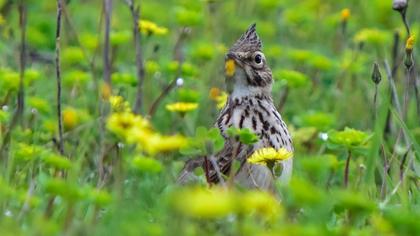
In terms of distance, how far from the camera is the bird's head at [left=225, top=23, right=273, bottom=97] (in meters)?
6.12

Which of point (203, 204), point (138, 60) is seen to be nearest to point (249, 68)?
point (138, 60)

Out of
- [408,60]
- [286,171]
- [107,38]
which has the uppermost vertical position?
[408,60]

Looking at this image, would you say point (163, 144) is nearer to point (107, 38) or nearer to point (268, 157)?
point (268, 157)

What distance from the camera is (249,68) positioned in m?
6.18

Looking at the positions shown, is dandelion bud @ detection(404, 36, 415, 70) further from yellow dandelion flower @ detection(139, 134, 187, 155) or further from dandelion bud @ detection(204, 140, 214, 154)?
yellow dandelion flower @ detection(139, 134, 187, 155)

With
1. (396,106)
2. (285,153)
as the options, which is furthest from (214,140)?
(396,106)

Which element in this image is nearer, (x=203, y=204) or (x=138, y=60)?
(x=203, y=204)

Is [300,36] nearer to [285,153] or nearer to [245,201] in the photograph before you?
[285,153]

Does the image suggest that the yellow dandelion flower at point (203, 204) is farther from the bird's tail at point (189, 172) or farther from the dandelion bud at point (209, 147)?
the bird's tail at point (189, 172)

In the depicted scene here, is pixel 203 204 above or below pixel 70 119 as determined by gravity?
above

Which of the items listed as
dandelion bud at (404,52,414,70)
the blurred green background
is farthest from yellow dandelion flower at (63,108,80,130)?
dandelion bud at (404,52,414,70)

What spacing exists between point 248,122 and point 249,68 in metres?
0.35

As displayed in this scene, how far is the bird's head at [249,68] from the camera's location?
241 inches

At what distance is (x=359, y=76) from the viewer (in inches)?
336
